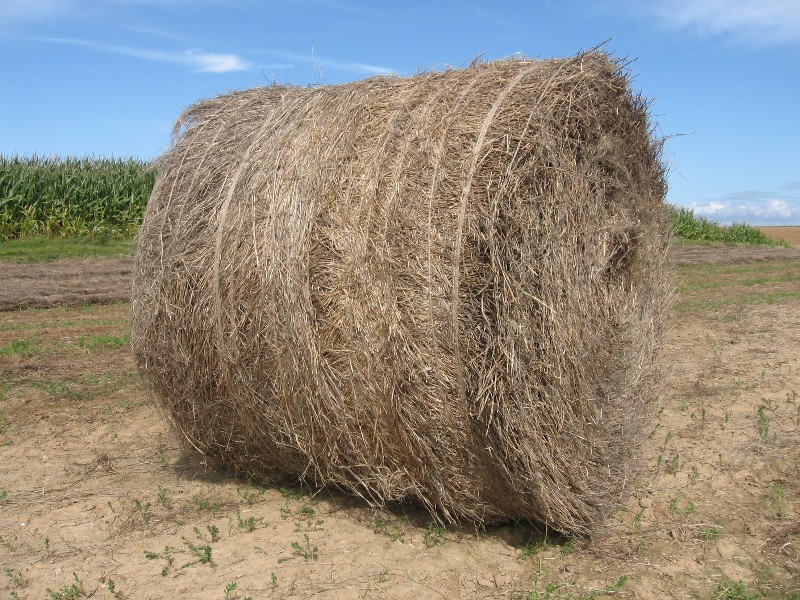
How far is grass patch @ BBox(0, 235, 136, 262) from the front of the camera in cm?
1619

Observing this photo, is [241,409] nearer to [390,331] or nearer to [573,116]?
[390,331]

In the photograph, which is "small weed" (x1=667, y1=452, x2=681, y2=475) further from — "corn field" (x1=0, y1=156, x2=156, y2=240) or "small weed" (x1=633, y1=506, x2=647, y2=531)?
"corn field" (x1=0, y1=156, x2=156, y2=240)

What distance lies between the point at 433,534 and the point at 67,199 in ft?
59.5

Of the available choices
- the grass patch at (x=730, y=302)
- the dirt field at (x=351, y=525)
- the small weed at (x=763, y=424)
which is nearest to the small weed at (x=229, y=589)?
the dirt field at (x=351, y=525)

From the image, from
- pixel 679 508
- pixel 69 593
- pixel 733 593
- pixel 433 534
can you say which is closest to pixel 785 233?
pixel 679 508

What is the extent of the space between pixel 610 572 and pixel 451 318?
1.55 meters

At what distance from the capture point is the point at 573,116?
170 inches

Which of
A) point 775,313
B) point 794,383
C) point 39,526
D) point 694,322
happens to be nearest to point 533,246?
point 39,526

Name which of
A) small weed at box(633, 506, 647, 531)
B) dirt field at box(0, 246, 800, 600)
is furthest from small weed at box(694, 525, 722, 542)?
small weed at box(633, 506, 647, 531)

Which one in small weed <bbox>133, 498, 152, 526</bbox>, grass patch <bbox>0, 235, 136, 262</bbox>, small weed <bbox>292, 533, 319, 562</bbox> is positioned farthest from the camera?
grass patch <bbox>0, 235, 136, 262</bbox>

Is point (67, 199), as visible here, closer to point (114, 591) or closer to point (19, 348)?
point (19, 348)

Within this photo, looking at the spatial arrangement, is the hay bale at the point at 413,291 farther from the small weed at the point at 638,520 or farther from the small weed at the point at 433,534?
the small weed at the point at 638,520

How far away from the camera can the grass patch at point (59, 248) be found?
53.1ft

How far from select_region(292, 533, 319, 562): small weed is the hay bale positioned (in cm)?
44
